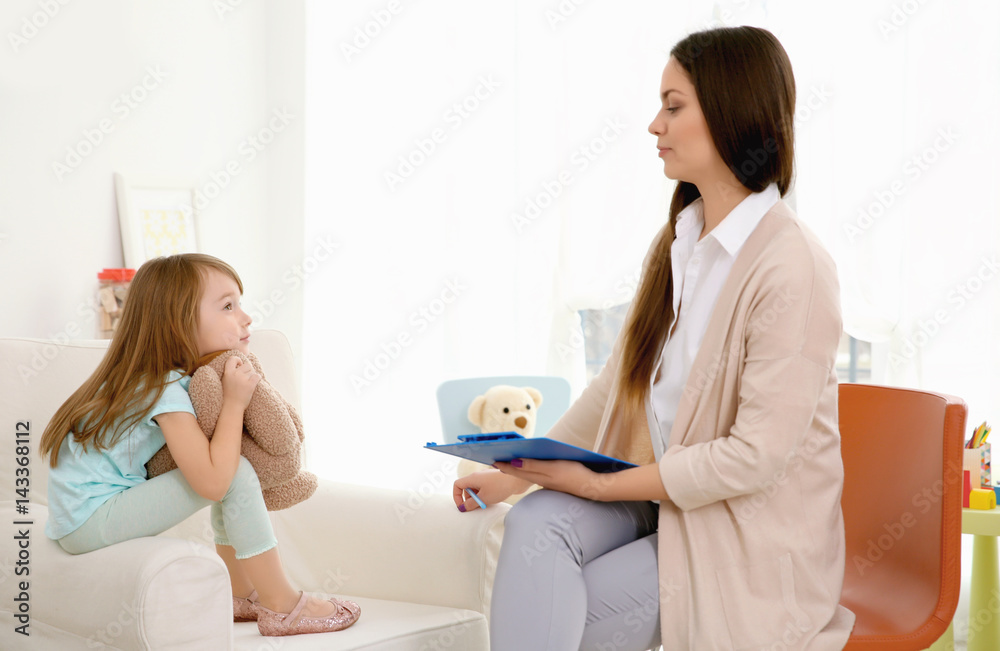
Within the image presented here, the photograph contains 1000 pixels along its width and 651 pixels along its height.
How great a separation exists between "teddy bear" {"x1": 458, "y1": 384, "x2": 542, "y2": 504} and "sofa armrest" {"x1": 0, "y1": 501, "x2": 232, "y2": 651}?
133 cm

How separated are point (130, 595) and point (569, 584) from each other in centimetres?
63

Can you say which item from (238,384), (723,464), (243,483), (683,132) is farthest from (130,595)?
(683,132)

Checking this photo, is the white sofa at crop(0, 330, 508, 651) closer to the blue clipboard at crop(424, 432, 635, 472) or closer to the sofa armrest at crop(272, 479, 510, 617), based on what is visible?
the sofa armrest at crop(272, 479, 510, 617)

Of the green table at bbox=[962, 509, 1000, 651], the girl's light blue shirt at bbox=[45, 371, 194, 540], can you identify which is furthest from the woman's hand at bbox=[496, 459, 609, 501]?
the green table at bbox=[962, 509, 1000, 651]

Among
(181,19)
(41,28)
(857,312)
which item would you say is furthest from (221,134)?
(857,312)

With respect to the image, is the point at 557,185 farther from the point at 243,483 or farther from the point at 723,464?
the point at 723,464

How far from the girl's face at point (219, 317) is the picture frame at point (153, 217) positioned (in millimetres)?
1407

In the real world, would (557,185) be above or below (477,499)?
above

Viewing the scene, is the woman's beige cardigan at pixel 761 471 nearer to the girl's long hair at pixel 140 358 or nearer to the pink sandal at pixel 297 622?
the pink sandal at pixel 297 622

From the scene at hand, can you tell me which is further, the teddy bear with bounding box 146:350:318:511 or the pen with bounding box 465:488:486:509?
the pen with bounding box 465:488:486:509

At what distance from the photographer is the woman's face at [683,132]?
1345mm

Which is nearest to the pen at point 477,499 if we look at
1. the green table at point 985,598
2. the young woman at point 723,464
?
the young woman at point 723,464

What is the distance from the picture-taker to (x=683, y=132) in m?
1.35

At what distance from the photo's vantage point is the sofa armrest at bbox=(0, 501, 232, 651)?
1244 millimetres
